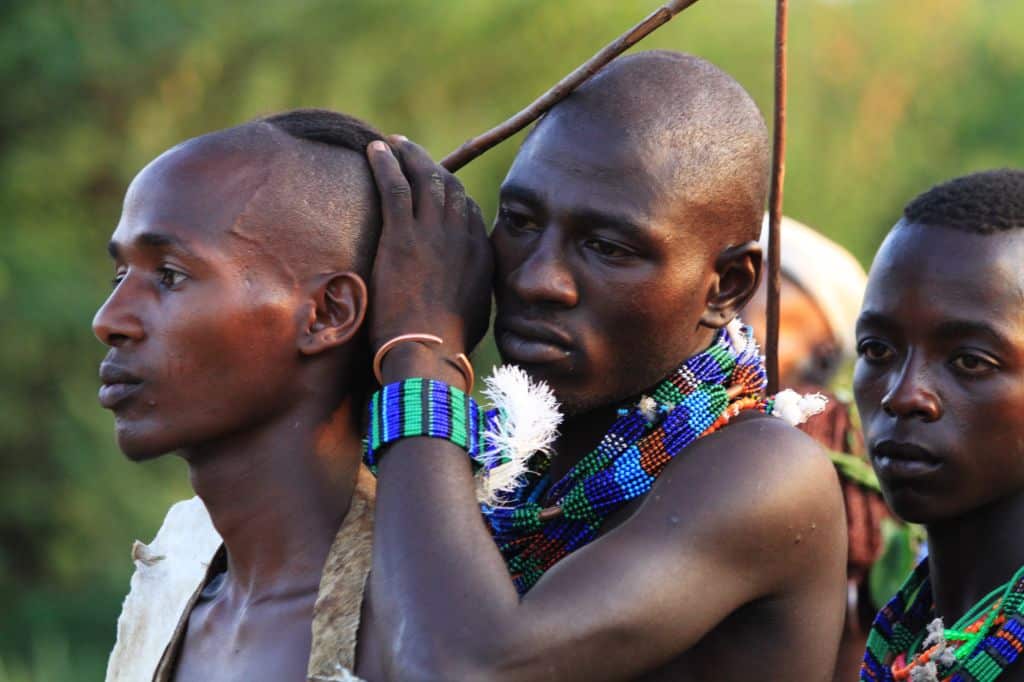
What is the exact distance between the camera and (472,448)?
2.95 meters

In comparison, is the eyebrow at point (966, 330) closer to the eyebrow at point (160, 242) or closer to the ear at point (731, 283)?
the ear at point (731, 283)

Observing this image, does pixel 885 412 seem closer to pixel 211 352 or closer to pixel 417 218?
pixel 417 218

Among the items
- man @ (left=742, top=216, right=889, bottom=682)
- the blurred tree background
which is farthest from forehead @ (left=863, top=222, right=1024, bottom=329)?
the blurred tree background

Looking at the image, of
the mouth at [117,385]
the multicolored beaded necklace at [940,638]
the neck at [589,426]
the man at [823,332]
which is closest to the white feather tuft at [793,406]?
the neck at [589,426]

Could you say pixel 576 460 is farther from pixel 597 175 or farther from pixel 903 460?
pixel 903 460

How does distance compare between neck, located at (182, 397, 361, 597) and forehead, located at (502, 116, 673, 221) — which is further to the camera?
neck, located at (182, 397, 361, 597)

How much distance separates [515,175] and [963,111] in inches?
591

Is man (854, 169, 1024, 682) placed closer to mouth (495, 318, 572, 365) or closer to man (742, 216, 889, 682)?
mouth (495, 318, 572, 365)

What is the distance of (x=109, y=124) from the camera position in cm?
1166

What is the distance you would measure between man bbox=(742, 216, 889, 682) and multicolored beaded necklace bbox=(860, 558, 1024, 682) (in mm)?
2168

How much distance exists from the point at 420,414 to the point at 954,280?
1.30 m

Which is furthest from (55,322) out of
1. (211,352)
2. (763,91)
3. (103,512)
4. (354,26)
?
Result: (211,352)

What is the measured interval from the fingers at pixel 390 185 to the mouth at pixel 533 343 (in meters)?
0.30

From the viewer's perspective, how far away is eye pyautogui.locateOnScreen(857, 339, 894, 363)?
360 centimetres
